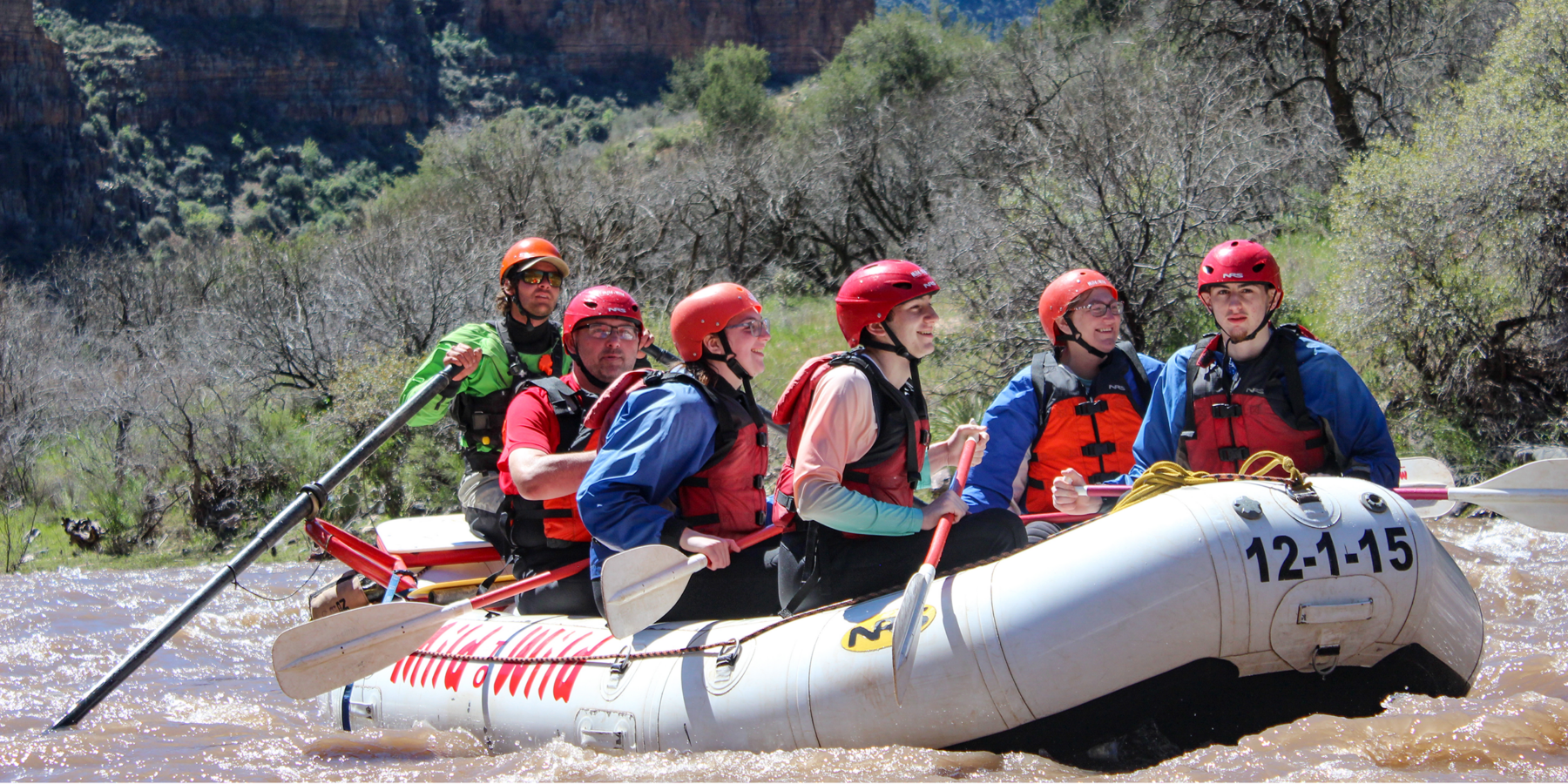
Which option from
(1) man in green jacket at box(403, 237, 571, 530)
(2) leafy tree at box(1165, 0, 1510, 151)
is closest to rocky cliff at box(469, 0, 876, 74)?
(2) leafy tree at box(1165, 0, 1510, 151)

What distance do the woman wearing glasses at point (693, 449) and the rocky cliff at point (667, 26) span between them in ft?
216

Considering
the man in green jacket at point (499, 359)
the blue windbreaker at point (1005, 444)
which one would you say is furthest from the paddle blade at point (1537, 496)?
the man in green jacket at point (499, 359)

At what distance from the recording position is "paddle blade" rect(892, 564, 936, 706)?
341 centimetres

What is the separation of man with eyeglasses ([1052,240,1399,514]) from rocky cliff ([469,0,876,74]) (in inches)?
2582

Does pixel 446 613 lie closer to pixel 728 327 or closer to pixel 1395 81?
pixel 728 327

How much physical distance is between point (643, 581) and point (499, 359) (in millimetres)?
2502

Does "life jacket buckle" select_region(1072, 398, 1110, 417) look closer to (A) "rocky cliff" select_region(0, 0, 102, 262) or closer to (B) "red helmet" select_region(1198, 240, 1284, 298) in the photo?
(B) "red helmet" select_region(1198, 240, 1284, 298)

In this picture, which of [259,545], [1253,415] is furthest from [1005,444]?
[259,545]

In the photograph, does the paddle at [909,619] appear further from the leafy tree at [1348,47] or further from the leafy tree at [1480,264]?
the leafy tree at [1348,47]

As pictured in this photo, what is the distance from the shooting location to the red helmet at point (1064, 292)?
16.8ft

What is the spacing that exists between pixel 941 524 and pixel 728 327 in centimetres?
101

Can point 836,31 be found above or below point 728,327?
above

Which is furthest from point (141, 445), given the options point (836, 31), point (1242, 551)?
point (836, 31)

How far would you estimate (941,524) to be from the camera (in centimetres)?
373
